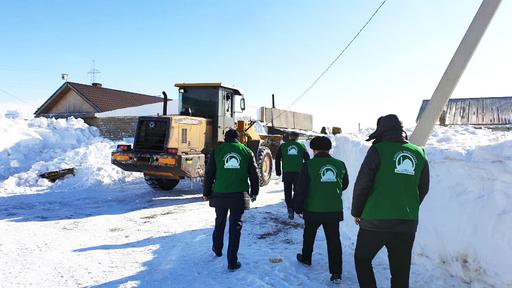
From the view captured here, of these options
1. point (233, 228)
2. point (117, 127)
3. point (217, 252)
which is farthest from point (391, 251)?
point (117, 127)

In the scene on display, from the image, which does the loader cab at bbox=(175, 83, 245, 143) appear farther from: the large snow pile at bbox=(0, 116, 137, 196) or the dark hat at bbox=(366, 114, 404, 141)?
the dark hat at bbox=(366, 114, 404, 141)

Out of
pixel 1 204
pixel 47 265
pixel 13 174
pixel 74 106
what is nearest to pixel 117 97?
pixel 74 106

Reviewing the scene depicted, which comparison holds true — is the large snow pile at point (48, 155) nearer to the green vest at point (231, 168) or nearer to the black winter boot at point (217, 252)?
the black winter boot at point (217, 252)

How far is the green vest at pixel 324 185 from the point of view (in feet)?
15.4

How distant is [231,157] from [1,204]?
7236 millimetres

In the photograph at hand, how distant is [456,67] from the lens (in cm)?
559

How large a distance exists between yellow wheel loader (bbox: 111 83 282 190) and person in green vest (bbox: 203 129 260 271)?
4456 millimetres

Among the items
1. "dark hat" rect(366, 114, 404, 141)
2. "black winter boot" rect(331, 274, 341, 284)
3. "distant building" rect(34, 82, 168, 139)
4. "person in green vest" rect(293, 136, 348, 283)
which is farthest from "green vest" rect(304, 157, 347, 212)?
"distant building" rect(34, 82, 168, 139)

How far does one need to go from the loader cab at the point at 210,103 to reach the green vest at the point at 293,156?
375cm

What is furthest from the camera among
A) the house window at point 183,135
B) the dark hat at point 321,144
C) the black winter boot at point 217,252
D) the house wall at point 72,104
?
the house wall at point 72,104

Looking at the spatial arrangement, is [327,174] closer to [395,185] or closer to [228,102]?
[395,185]

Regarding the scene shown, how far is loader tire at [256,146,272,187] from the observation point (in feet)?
39.6

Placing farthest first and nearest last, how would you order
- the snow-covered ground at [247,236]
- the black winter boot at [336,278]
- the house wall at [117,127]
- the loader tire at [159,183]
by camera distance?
the house wall at [117,127], the loader tire at [159,183], the black winter boot at [336,278], the snow-covered ground at [247,236]

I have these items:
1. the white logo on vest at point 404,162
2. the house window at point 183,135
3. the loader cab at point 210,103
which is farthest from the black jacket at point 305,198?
the loader cab at point 210,103
